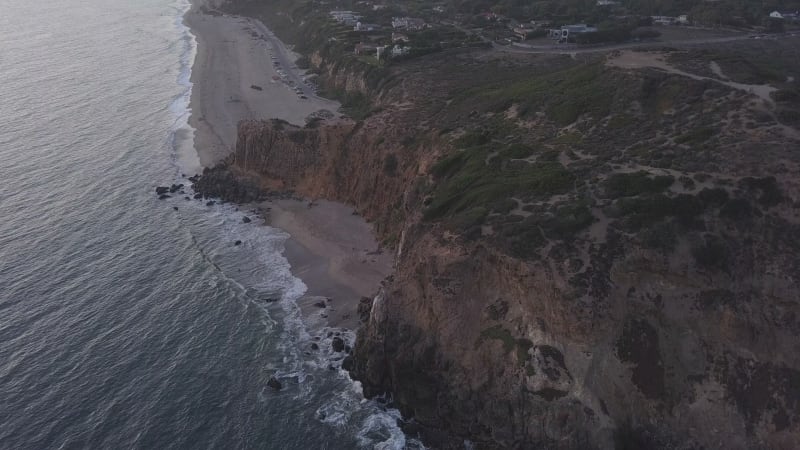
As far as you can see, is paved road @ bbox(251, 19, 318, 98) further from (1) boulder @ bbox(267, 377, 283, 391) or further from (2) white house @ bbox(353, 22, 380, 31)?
(1) boulder @ bbox(267, 377, 283, 391)

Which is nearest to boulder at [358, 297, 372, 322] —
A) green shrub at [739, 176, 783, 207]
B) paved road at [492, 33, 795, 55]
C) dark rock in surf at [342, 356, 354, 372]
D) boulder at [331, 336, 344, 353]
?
boulder at [331, 336, 344, 353]

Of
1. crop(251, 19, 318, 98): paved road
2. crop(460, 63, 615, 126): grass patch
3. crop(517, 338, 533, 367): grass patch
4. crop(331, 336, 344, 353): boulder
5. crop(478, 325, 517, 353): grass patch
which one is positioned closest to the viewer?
crop(517, 338, 533, 367): grass patch

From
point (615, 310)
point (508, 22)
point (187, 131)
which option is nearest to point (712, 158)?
point (615, 310)

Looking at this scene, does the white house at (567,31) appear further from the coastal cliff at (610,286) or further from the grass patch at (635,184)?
the grass patch at (635,184)

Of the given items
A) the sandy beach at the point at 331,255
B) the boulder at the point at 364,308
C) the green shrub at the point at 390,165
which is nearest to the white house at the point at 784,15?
the green shrub at the point at 390,165

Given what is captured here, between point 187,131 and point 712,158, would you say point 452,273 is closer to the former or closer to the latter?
point 712,158
